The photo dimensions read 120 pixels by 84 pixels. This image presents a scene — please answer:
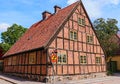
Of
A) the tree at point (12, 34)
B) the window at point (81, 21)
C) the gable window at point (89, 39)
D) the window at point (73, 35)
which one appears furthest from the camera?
the tree at point (12, 34)

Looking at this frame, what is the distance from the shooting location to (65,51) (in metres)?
19.8

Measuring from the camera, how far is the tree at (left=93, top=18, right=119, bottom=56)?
1238 inches

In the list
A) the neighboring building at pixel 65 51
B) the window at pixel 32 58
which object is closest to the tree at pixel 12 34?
the neighboring building at pixel 65 51

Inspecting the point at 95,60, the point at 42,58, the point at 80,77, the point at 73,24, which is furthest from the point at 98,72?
the point at 42,58

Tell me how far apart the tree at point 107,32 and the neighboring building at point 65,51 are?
19.9 ft

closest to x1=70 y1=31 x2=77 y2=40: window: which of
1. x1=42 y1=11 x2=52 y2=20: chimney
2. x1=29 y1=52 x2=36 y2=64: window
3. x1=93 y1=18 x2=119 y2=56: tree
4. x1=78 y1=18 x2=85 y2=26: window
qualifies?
x1=78 y1=18 x2=85 y2=26: window

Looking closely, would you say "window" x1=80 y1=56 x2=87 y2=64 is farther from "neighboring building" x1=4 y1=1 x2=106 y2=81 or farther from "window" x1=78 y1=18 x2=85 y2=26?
"window" x1=78 y1=18 x2=85 y2=26

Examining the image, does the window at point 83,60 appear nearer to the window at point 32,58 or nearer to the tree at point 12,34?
the window at point 32,58

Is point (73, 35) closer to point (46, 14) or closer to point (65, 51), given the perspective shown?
point (65, 51)

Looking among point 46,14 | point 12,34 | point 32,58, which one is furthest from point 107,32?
point 12,34

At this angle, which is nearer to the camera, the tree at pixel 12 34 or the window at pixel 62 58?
the window at pixel 62 58

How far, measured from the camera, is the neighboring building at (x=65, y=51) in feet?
60.3

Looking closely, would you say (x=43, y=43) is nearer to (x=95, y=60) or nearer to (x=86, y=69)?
(x=86, y=69)

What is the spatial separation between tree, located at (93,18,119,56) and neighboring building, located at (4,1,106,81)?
6074 mm
